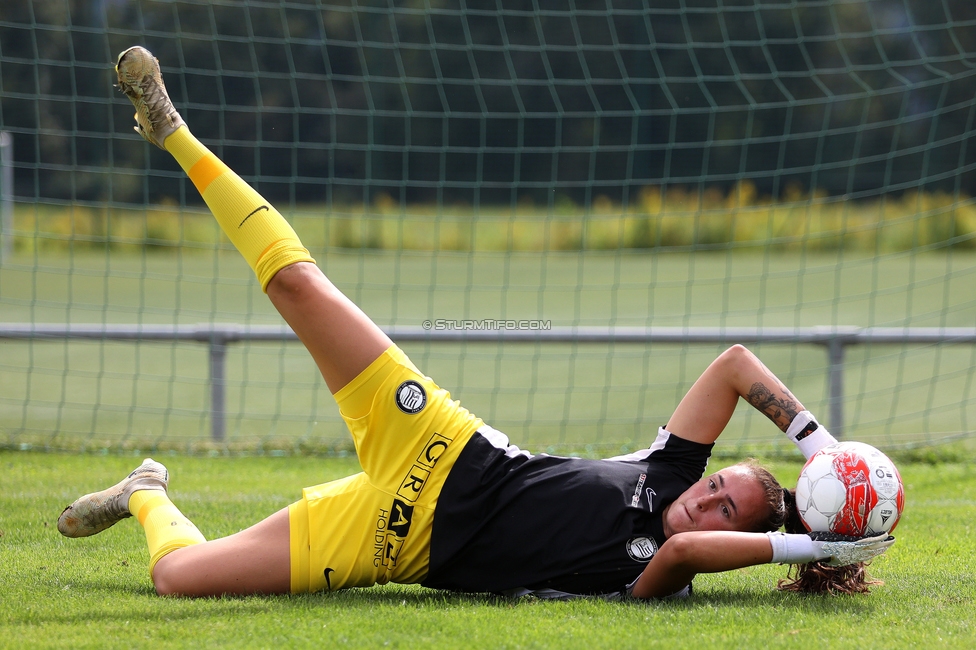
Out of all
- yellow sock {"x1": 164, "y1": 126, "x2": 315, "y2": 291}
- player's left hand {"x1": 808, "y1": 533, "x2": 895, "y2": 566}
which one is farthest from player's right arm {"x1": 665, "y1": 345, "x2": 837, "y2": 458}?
yellow sock {"x1": 164, "y1": 126, "x2": 315, "y2": 291}

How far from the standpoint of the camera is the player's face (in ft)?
10.8

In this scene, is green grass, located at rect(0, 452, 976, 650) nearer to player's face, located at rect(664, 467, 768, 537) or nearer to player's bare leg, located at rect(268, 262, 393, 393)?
player's face, located at rect(664, 467, 768, 537)

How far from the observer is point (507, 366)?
9.97m

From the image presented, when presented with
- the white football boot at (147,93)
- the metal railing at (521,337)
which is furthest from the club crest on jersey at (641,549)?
the metal railing at (521,337)

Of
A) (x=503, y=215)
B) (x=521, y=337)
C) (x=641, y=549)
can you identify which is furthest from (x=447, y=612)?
(x=503, y=215)

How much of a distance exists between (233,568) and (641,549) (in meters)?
1.35

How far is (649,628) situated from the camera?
2963 mm

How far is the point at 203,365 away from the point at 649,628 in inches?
303

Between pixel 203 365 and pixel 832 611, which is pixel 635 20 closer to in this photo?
pixel 203 365

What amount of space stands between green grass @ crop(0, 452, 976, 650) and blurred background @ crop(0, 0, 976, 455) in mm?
2702

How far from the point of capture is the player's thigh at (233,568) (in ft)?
10.9

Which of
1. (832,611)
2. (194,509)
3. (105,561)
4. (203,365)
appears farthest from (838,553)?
(203,365)

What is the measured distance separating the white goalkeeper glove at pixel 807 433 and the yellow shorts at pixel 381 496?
1.18 meters

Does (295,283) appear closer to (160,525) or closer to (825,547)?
(160,525)
